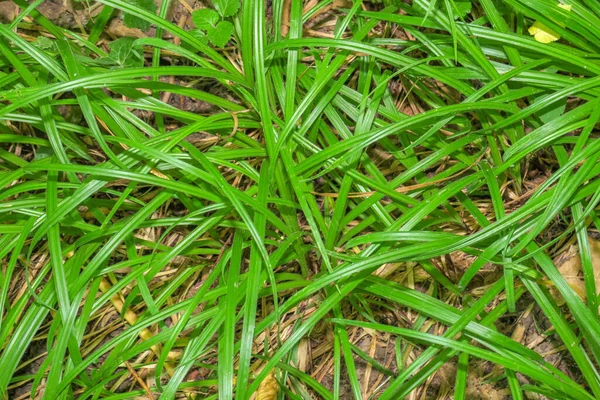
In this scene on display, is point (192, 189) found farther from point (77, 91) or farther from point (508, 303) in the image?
point (508, 303)

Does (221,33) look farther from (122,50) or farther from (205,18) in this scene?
(122,50)

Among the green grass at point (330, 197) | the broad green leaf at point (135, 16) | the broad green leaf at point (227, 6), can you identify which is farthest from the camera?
the broad green leaf at point (135, 16)

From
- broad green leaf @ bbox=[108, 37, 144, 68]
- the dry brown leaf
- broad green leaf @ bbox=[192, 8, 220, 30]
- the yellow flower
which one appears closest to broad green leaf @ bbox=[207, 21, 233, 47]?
broad green leaf @ bbox=[192, 8, 220, 30]

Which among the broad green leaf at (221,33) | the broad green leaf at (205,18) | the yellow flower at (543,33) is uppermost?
the yellow flower at (543,33)

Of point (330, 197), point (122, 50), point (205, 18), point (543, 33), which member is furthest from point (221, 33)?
point (543, 33)

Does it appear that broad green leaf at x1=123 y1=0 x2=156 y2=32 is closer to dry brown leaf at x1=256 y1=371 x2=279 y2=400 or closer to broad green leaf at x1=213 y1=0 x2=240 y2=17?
broad green leaf at x1=213 y1=0 x2=240 y2=17

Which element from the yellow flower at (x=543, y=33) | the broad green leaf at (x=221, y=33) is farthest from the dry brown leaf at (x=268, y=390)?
the yellow flower at (x=543, y=33)

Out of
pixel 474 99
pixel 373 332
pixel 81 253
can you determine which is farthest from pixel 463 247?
pixel 81 253

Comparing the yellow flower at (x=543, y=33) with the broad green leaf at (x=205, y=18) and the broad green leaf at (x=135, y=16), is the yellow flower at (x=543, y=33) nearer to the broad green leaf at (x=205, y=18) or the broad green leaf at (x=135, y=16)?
the broad green leaf at (x=205, y=18)
